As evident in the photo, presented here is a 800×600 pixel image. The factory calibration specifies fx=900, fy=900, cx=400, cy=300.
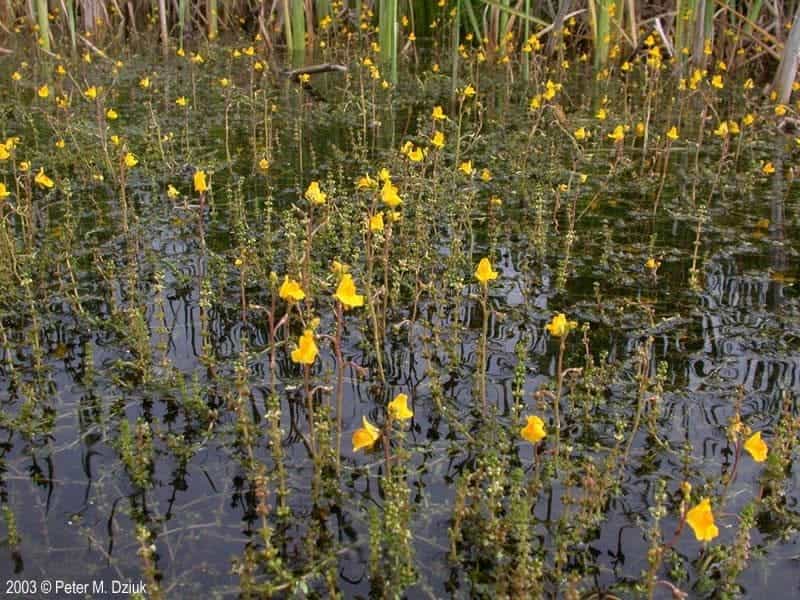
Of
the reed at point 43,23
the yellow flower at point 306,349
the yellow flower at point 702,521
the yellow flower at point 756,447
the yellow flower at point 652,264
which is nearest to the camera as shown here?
the yellow flower at point 702,521

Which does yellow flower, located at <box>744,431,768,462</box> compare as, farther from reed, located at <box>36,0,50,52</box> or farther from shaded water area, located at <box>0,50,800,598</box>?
reed, located at <box>36,0,50,52</box>

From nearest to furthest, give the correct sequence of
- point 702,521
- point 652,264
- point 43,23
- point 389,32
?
point 702,521 → point 652,264 → point 389,32 → point 43,23

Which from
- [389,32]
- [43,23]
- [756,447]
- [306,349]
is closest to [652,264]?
[756,447]

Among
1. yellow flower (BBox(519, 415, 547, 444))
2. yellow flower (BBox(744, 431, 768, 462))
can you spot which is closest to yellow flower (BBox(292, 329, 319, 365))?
yellow flower (BBox(519, 415, 547, 444))

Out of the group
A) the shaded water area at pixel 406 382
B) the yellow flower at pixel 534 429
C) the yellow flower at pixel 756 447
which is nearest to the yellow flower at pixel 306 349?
the shaded water area at pixel 406 382

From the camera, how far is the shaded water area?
2.28 meters

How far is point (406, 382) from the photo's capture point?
124 inches

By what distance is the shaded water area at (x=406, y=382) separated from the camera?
228 centimetres

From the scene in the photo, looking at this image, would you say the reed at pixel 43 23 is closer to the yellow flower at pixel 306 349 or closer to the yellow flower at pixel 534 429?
the yellow flower at pixel 306 349

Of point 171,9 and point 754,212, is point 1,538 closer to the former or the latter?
point 754,212

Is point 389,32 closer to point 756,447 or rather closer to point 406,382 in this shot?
point 406,382

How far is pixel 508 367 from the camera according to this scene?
10.7ft

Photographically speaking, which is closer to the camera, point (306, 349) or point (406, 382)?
point (306, 349)

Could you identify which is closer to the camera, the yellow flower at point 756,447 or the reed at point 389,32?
the yellow flower at point 756,447
